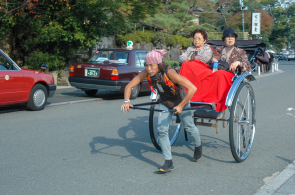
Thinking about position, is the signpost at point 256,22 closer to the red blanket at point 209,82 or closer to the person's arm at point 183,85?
the red blanket at point 209,82

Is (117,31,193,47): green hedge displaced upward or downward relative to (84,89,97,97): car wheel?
upward

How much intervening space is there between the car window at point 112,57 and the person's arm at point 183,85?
7.85m

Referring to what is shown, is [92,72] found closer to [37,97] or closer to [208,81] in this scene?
[37,97]

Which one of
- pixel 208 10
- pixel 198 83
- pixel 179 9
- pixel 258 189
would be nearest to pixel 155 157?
pixel 198 83

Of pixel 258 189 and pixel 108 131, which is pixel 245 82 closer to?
pixel 258 189

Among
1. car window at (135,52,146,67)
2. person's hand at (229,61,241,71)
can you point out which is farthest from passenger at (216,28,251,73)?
car window at (135,52,146,67)

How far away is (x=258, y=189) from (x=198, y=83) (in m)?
1.70

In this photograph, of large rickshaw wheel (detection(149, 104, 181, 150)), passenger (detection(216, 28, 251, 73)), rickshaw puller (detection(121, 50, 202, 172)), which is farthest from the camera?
passenger (detection(216, 28, 251, 73))

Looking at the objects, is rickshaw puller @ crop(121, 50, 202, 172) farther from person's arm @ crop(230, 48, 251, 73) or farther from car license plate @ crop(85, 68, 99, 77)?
car license plate @ crop(85, 68, 99, 77)

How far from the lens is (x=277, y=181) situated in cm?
409

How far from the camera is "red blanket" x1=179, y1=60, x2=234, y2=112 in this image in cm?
480

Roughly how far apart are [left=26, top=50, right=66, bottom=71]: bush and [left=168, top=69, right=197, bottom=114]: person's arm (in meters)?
12.3

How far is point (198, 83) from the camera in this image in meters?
4.95

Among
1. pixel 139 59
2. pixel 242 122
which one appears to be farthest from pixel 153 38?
pixel 242 122
